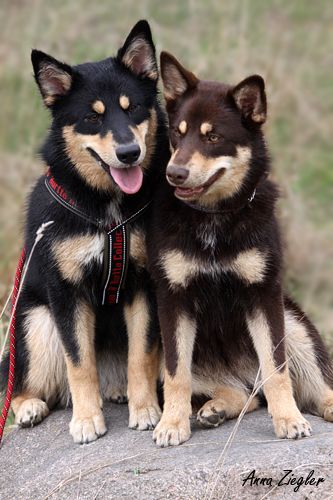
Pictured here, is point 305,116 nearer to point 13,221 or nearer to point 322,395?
point 13,221

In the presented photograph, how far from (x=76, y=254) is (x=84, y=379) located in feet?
2.08

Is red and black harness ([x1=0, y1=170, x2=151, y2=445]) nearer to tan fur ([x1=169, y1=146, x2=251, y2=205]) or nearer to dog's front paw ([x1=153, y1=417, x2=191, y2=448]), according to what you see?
tan fur ([x1=169, y1=146, x2=251, y2=205])

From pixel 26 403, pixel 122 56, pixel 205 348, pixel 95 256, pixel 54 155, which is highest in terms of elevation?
pixel 122 56

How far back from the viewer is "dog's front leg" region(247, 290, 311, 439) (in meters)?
4.09

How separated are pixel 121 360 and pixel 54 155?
3.90ft

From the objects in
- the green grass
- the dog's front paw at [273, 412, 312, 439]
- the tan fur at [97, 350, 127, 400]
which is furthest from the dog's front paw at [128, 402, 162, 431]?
the green grass

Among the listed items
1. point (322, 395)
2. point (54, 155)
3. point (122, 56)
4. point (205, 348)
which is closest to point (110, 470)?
point (205, 348)

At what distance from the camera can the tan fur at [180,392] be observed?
411 centimetres

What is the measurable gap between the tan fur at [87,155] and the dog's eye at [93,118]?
7 cm

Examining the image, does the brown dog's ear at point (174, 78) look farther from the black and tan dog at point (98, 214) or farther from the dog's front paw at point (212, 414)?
the dog's front paw at point (212, 414)

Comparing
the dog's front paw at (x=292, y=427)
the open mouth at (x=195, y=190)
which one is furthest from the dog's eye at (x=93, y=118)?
the dog's front paw at (x=292, y=427)

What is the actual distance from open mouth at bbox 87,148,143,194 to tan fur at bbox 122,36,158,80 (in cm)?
54

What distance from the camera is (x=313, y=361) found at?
4.62 metres

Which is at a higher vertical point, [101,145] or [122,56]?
[122,56]
